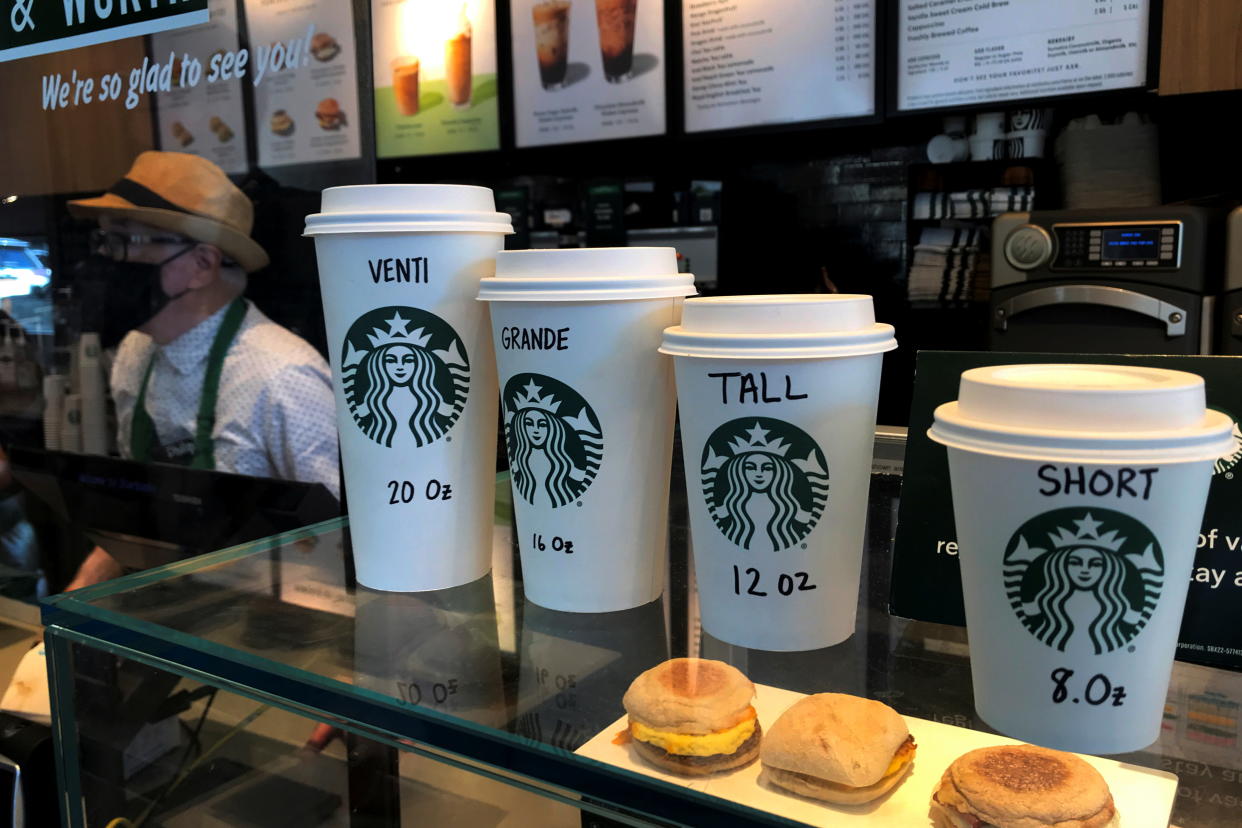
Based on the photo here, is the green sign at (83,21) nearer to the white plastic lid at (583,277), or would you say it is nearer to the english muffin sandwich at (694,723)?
the white plastic lid at (583,277)

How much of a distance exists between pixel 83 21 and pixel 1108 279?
2413 millimetres

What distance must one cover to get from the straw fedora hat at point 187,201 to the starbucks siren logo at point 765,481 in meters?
1.46

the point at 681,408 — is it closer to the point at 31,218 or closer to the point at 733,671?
the point at 733,671

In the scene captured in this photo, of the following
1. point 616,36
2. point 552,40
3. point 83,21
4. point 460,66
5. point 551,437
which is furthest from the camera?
point 460,66

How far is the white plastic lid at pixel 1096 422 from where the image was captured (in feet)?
1.70

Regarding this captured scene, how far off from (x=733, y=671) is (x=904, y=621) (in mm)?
183

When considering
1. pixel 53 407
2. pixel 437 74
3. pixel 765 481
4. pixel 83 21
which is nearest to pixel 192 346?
pixel 53 407

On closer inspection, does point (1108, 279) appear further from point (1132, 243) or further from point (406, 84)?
point (406, 84)

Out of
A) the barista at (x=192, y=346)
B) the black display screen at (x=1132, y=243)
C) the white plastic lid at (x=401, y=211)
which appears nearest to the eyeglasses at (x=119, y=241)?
the barista at (x=192, y=346)

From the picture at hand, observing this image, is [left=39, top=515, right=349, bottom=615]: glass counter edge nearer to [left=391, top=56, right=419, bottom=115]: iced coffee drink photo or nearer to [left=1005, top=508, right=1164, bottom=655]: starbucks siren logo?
[left=1005, top=508, right=1164, bottom=655]: starbucks siren logo

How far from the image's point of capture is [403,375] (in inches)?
33.0

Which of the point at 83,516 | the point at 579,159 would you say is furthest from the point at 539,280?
the point at 579,159

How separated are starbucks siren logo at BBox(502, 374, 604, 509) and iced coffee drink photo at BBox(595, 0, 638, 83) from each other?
316 centimetres

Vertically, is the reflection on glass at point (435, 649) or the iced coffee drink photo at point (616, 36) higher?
the iced coffee drink photo at point (616, 36)
